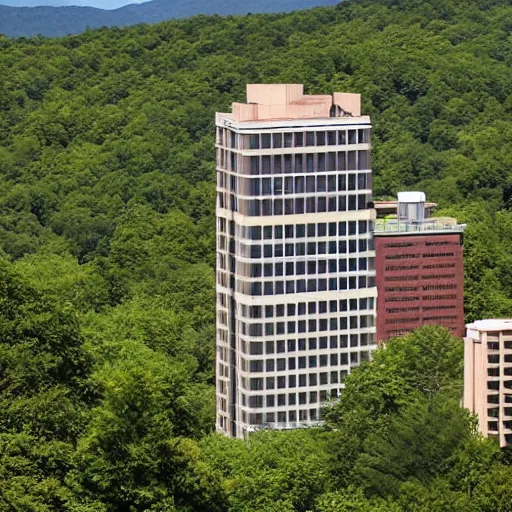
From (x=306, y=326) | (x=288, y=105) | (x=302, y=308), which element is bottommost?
(x=306, y=326)

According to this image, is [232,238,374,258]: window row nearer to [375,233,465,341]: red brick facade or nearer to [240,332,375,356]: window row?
[375,233,465,341]: red brick facade

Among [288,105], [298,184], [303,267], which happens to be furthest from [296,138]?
[303,267]

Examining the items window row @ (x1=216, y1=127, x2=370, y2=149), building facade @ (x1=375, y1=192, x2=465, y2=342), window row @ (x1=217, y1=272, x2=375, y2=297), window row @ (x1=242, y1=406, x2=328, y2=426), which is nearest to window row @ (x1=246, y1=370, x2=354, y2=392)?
window row @ (x1=242, y1=406, x2=328, y2=426)

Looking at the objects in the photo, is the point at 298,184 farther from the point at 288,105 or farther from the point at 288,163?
the point at 288,105

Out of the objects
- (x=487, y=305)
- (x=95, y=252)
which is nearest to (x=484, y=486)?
(x=487, y=305)

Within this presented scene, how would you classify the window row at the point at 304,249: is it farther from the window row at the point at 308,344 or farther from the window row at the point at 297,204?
the window row at the point at 308,344

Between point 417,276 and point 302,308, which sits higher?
point 417,276

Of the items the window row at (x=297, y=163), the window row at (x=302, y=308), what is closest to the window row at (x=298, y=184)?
the window row at (x=297, y=163)
